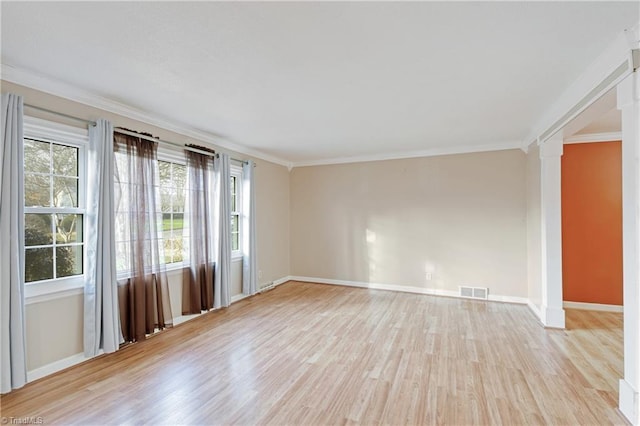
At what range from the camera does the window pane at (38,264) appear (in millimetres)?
2539

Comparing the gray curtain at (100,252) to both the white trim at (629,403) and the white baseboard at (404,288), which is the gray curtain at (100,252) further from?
the white trim at (629,403)

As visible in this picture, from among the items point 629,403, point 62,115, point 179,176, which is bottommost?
point 629,403

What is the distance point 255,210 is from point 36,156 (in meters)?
2.96

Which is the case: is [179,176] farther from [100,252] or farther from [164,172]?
[100,252]

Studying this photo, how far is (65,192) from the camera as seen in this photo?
280 centimetres

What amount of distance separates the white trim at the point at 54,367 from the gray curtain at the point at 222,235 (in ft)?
5.54

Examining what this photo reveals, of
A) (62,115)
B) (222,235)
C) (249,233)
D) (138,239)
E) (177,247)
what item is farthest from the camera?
(249,233)

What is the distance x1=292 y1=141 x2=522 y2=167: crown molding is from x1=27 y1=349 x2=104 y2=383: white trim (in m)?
4.60

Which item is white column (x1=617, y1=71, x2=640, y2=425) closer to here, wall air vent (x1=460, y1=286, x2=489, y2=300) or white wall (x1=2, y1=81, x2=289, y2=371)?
wall air vent (x1=460, y1=286, x2=489, y2=300)

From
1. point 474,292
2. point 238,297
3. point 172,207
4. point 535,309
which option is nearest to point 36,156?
point 172,207

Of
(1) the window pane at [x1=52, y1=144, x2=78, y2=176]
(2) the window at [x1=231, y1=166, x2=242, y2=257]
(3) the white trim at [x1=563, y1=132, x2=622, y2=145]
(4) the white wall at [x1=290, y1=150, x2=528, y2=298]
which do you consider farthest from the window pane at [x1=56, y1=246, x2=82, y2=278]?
(3) the white trim at [x1=563, y1=132, x2=622, y2=145]

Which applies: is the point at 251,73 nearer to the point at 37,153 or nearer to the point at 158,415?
the point at 37,153

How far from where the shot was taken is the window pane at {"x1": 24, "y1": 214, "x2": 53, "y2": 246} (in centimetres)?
253

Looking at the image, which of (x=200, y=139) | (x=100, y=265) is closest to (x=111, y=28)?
(x=100, y=265)
